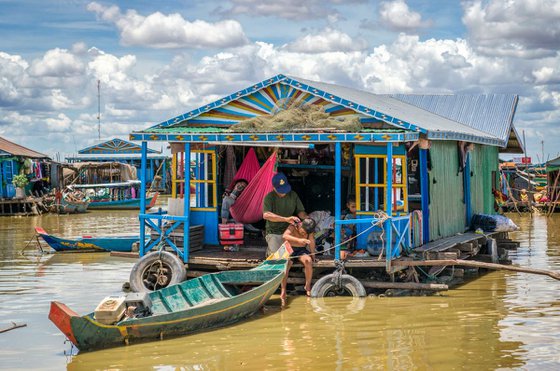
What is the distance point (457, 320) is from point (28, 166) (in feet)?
109

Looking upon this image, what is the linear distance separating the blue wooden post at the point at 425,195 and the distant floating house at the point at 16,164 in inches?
1125

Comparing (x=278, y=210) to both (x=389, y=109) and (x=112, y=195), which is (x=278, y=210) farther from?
(x=112, y=195)

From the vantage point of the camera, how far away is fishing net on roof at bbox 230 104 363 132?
1419cm

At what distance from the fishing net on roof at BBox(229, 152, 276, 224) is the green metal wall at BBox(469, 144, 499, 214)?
20.7 ft

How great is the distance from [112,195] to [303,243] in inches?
1157

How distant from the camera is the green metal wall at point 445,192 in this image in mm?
16234

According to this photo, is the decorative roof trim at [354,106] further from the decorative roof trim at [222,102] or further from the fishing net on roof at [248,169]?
the fishing net on roof at [248,169]

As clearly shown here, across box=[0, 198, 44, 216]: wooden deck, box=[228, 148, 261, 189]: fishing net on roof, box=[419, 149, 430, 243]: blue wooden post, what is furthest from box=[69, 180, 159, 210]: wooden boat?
box=[419, 149, 430, 243]: blue wooden post

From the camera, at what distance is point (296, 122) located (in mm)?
14414

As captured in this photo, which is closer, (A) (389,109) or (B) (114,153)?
(A) (389,109)

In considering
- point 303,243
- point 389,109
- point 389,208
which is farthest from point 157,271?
point 389,109

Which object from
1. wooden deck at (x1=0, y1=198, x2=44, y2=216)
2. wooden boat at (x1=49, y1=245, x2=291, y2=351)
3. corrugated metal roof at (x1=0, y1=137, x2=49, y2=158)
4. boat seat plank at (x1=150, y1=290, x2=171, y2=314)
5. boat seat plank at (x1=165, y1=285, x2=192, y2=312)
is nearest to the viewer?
wooden boat at (x1=49, y1=245, x2=291, y2=351)

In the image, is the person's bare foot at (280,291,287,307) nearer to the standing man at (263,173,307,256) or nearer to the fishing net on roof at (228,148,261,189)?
the standing man at (263,173,307,256)

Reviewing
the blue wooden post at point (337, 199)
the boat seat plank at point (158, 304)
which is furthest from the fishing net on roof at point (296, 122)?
the boat seat plank at point (158, 304)
